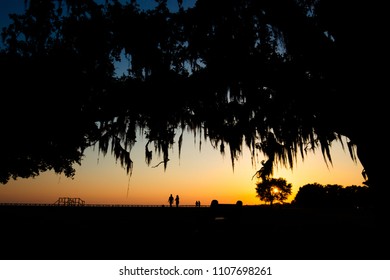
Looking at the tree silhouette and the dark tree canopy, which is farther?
the tree silhouette

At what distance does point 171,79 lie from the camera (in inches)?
273

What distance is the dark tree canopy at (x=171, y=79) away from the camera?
5.65 m

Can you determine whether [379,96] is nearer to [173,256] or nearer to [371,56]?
[371,56]

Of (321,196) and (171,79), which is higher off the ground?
(171,79)

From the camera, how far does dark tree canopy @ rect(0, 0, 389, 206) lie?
18.5 feet

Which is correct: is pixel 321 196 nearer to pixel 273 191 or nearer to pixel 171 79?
pixel 273 191

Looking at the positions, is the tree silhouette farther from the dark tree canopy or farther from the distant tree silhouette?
the dark tree canopy

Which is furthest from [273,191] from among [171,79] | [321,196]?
[171,79]

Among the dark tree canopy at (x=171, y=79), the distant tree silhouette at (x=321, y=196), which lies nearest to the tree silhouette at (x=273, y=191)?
the distant tree silhouette at (x=321, y=196)

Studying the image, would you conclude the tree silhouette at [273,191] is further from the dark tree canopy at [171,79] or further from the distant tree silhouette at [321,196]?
the dark tree canopy at [171,79]

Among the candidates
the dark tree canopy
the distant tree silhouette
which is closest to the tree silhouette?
the distant tree silhouette

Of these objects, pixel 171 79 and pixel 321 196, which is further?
pixel 321 196

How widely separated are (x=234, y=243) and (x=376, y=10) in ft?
18.5

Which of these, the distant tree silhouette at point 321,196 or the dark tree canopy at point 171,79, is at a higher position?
the dark tree canopy at point 171,79
